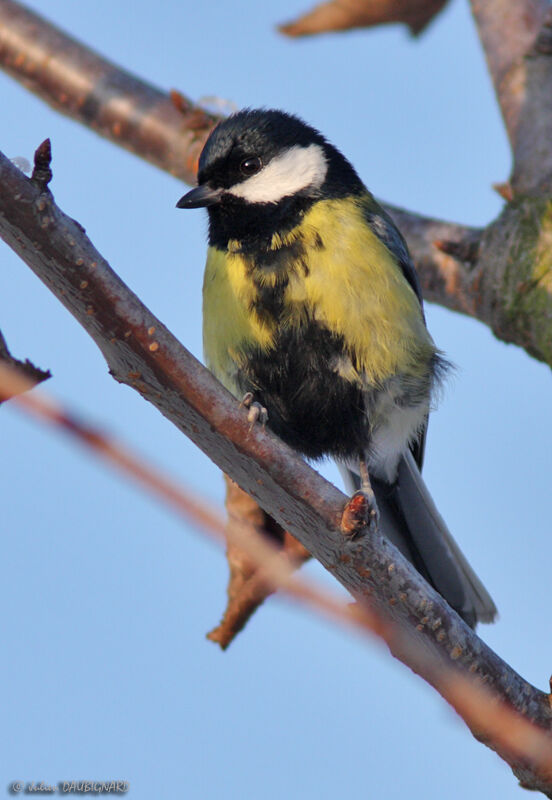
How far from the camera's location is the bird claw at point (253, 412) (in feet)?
6.43

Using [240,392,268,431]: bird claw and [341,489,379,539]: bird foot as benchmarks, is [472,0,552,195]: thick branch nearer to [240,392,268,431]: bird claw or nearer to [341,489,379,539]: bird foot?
[240,392,268,431]: bird claw

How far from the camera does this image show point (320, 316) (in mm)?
2850

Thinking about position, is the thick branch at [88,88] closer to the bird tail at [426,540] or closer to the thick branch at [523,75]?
the thick branch at [523,75]

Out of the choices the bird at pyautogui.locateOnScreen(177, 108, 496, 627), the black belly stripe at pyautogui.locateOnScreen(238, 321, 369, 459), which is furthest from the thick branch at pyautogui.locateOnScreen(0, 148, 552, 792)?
the black belly stripe at pyautogui.locateOnScreen(238, 321, 369, 459)

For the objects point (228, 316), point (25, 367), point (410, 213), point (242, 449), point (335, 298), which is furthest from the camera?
point (410, 213)

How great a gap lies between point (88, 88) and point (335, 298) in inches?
88.4

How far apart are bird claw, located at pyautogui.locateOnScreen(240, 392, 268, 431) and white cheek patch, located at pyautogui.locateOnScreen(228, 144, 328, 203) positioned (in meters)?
0.72

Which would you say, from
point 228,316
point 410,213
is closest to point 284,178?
point 228,316

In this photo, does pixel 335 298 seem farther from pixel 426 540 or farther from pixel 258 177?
pixel 426 540

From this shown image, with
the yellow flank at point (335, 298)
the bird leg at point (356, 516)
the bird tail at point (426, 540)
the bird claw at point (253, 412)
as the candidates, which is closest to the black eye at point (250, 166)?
the yellow flank at point (335, 298)

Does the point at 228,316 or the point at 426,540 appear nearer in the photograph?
the point at 228,316

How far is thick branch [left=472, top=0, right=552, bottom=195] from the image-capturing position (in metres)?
3.50

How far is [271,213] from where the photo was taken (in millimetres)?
3084

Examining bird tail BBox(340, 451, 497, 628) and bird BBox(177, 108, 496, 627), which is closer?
bird BBox(177, 108, 496, 627)
